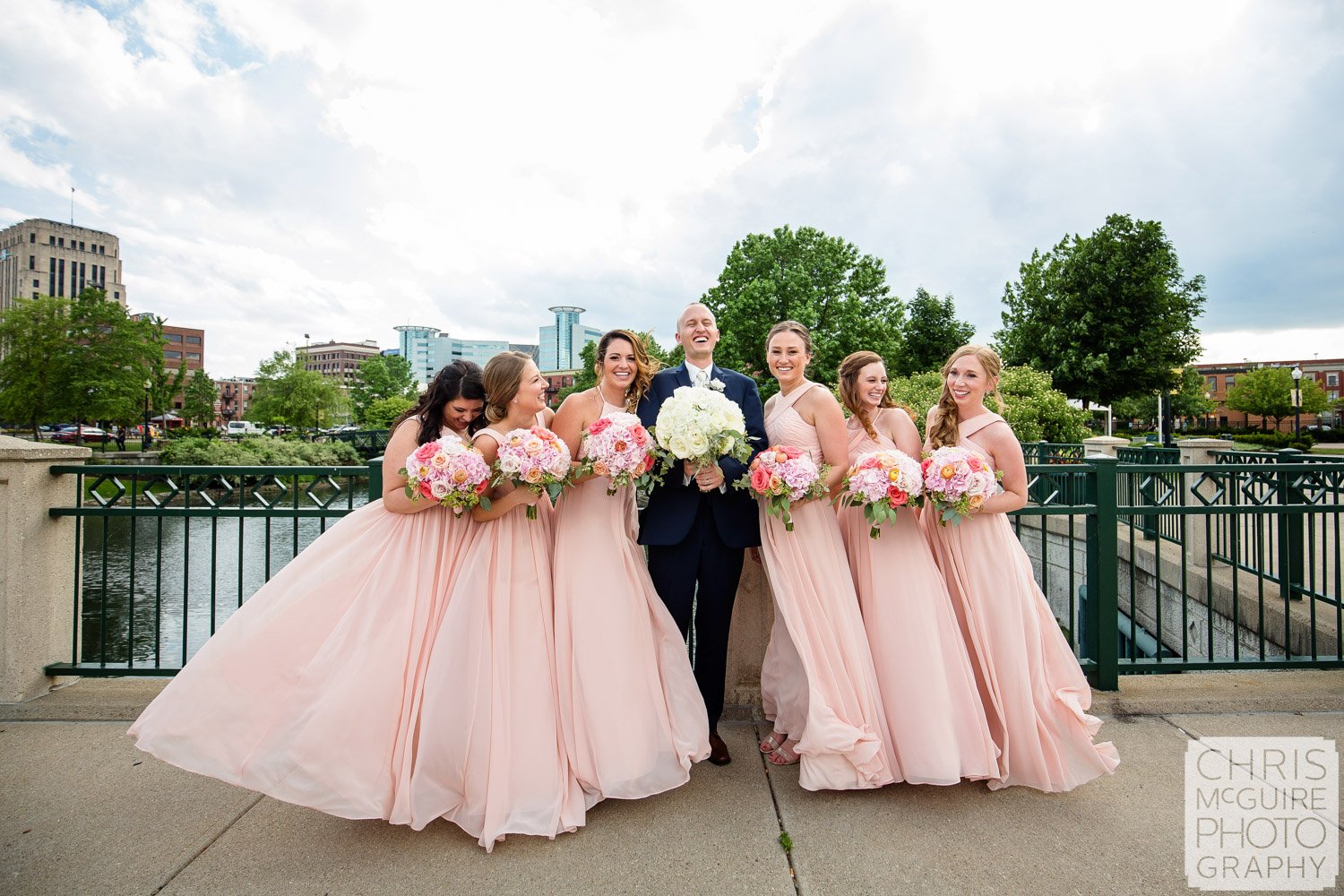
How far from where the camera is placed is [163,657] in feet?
29.5

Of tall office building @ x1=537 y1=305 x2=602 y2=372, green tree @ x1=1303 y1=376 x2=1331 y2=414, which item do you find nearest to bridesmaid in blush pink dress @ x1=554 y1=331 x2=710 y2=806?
green tree @ x1=1303 y1=376 x2=1331 y2=414

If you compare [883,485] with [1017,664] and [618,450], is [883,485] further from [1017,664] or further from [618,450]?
[618,450]

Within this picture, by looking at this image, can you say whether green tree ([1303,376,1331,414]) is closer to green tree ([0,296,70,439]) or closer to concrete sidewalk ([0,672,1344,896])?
concrete sidewalk ([0,672,1344,896])

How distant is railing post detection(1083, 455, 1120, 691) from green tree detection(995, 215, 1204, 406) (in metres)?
26.4

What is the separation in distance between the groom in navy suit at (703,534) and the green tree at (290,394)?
5816cm

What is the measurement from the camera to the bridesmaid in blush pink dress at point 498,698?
2.99m

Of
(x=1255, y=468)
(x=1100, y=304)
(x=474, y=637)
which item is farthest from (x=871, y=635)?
(x=1100, y=304)

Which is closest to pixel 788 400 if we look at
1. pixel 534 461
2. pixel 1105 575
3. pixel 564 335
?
pixel 534 461

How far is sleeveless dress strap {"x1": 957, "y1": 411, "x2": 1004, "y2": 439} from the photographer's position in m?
3.87

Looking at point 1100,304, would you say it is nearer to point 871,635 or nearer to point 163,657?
point 871,635

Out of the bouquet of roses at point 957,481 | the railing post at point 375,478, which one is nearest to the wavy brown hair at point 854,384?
the bouquet of roses at point 957,481

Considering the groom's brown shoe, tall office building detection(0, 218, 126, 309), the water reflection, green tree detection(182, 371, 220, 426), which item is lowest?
the water reflection

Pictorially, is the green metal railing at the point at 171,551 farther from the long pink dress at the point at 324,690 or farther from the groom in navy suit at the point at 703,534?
the groom in navy suit at the point at 703,534

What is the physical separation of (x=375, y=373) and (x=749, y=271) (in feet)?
185
